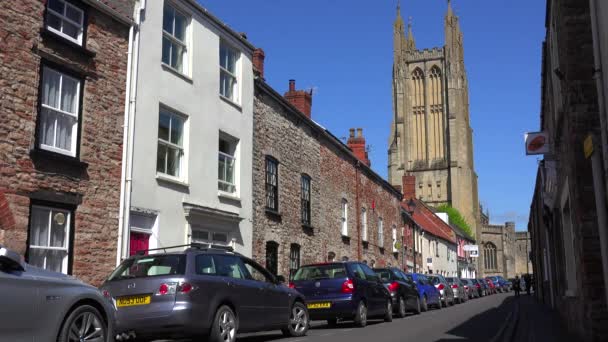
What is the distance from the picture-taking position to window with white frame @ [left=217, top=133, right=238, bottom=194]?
19000 millimetres

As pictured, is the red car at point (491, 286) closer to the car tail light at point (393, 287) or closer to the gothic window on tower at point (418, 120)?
the car tail light at point (393, 287)

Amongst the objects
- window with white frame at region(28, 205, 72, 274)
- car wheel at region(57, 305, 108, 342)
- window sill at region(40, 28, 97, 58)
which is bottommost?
car wheel at region(57, 305, 108, 342)

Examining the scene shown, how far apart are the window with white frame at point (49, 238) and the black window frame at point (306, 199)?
1246 centimetres

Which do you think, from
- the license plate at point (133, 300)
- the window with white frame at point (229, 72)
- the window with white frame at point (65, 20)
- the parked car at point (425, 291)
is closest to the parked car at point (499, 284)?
the parked car at point (425, 291)

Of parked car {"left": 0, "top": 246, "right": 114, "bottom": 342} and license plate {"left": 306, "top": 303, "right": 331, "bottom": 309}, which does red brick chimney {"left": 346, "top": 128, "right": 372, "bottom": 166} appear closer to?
license plate {"left": 306, "top": 303, "right": 331, "bottom": 309}

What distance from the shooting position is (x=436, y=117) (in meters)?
106

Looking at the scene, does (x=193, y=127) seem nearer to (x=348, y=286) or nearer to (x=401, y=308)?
(x=348, y=286)

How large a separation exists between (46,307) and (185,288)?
3447mm

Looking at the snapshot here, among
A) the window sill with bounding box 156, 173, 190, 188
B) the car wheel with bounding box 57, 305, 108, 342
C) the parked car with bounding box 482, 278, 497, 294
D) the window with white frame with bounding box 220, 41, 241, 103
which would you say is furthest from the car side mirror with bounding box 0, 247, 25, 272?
the parked car with bounding box 482, 278, 497, 294

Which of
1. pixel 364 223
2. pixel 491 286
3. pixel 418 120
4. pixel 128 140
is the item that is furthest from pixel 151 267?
pixel 418 120

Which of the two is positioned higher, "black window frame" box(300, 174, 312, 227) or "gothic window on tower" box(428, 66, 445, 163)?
"gothic window on tower" box(428, 66, 445, 163)

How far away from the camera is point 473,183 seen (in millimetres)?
100750

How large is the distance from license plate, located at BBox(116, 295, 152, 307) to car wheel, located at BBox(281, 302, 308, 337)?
3668 mm

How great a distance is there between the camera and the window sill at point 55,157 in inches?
479
